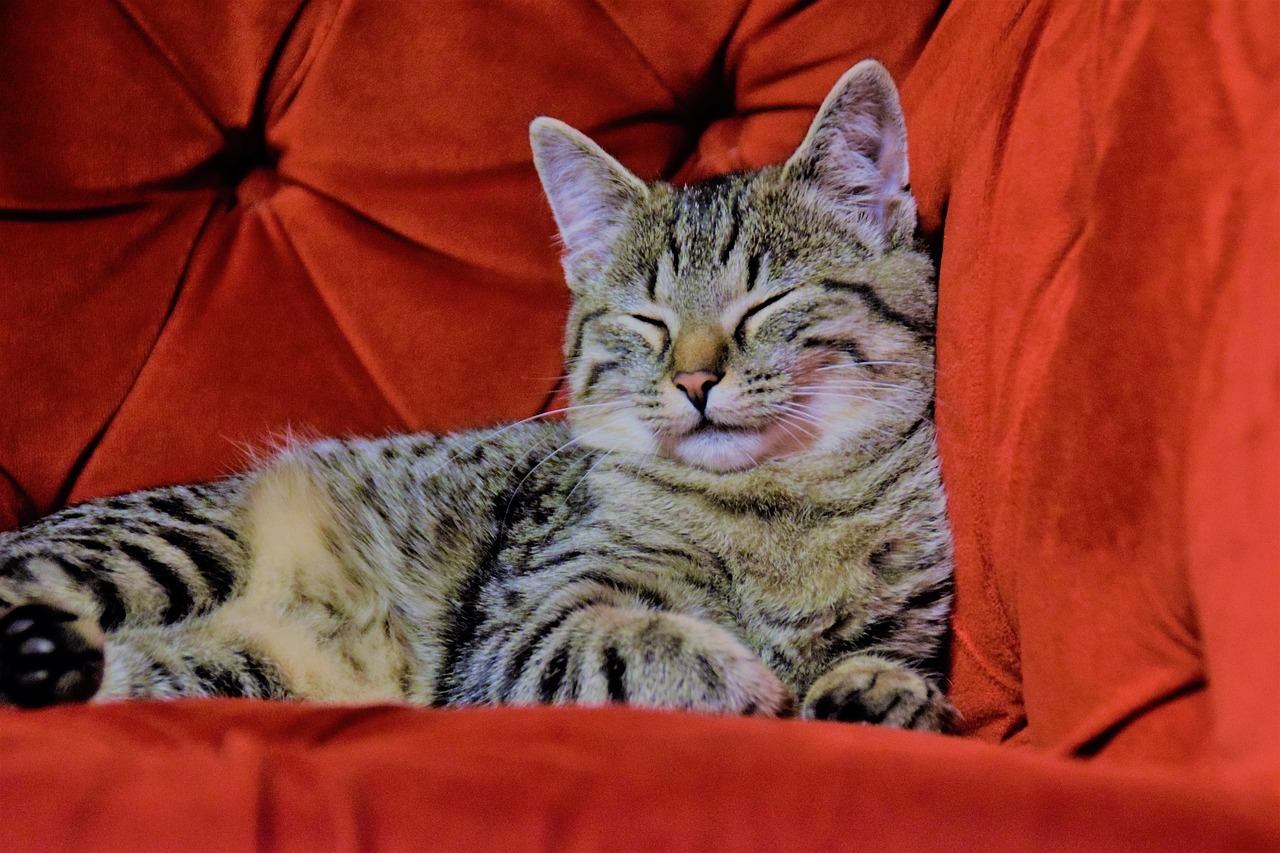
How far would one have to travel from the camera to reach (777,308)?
0.95m

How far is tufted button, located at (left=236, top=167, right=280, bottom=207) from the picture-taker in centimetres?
127

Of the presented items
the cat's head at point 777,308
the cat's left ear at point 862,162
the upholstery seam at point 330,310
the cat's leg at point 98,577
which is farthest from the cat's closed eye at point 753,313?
the cat's leg at point 98,577

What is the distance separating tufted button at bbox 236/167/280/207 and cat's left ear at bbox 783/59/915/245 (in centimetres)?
72

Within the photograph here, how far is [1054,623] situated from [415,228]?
3.00 feet

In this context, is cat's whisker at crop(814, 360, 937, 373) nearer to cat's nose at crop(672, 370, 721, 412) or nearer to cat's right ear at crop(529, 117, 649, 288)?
cat's nose at crop(672, 370, 721, 412)

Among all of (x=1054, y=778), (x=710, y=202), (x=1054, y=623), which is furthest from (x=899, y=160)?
(x=1054, y=778)

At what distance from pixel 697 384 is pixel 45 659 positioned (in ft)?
2.07

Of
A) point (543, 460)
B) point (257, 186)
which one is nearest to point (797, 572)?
point (543, 460)

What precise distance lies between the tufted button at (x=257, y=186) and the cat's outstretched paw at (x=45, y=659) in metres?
0.64

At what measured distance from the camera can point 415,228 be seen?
122 centimetres

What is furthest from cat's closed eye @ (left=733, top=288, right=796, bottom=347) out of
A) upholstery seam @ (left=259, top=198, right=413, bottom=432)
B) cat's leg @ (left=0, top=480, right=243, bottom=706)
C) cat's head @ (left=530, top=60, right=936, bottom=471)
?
cat's leg @ (left=0, top=480, right=243, bottom=706)

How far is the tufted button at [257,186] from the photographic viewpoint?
1.27 meters

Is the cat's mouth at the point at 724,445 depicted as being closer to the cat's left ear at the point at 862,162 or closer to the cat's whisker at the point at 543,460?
the cat's whisker at the point at 543,460

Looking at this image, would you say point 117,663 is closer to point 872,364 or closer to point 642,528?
point 642,528
